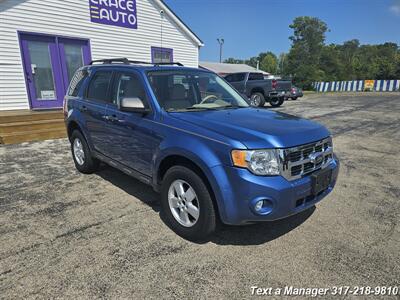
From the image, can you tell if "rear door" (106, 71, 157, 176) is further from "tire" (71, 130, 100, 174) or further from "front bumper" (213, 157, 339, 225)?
"front bumper" (213, 157, 339, 225)

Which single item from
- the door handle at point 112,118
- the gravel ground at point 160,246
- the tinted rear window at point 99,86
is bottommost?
the gravel ground at point 160,246

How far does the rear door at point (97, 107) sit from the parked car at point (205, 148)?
0.02 metres

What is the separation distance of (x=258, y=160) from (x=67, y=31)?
1028cm

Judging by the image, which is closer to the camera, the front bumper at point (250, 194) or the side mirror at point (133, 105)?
the front bumper at point (250, 194)

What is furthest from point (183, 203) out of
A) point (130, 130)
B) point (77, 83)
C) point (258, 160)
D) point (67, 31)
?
point (67, 31)

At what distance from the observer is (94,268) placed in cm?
265

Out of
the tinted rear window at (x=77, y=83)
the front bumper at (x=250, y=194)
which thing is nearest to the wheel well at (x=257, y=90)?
the tinted rear window at (x=77, y=83)

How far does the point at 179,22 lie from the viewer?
14.0 metres

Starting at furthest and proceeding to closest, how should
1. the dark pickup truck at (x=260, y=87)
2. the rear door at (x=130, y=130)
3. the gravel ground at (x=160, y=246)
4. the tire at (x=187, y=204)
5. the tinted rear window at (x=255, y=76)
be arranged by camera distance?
the tinted rear window at (x=255, y=76)
the dark pickup truck at (x=260, y=87)
the rear door at (x=130, y=130)
the tire at (x=187, y=204)
the gravel ground at (x=160, y=246)

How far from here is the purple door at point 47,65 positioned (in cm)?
954

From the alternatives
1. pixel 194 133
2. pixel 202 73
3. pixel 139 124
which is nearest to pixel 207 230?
pixel 194 133

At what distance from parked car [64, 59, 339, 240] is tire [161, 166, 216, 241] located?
0.01 metres

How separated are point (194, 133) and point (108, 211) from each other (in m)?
1.75

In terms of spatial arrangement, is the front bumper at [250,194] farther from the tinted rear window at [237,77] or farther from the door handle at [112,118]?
the tinted rear window at [237,77]
